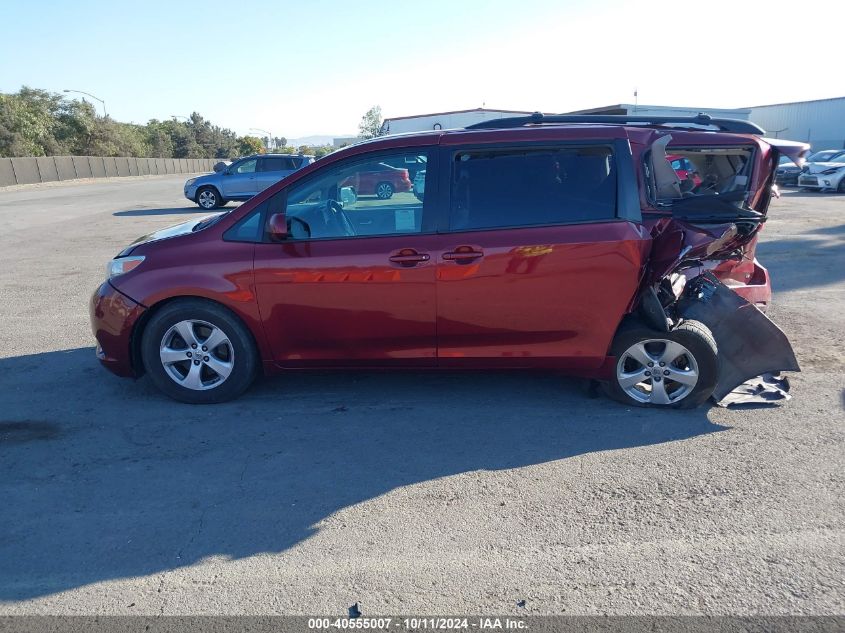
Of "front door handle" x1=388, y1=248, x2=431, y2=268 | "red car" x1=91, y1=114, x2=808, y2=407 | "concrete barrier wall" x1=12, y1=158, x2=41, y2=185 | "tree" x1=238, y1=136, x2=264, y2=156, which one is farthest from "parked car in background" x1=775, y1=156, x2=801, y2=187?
"tree" x1=238, y1=136, x2=264, y2=156

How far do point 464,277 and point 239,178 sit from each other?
61.4 feet

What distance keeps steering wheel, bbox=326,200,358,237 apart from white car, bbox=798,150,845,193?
79.4ft

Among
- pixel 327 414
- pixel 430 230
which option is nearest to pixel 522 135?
pixel 430 230

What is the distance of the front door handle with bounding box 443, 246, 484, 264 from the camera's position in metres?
4.57

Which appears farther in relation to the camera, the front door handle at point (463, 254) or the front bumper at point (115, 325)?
the front bumper at point (115, 325)

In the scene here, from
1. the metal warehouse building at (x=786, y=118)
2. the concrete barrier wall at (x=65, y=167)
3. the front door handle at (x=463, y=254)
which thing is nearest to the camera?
the front door handle at (x=463, y=254)

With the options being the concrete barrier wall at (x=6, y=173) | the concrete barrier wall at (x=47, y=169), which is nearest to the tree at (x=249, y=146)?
the concrete barrier wall at (x=47, y=169)

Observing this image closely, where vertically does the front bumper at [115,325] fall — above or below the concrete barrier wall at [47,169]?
above

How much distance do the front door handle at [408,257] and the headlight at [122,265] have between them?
1958 millimetres

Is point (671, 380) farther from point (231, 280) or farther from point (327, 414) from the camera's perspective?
point (231, 280)

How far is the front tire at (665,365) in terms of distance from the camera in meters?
4.67

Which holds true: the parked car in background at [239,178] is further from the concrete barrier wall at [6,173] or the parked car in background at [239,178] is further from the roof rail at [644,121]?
the concrete barrier wall at [6,173]

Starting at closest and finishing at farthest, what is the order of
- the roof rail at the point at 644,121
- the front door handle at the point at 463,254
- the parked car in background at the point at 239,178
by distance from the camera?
1. the front door handle at the point at 463,254
2. the roof rail at the point at 644,121
3. the parked car in background at the point at 239,178

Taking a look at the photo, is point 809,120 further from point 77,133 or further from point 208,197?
point 77,133
